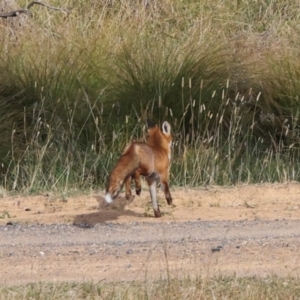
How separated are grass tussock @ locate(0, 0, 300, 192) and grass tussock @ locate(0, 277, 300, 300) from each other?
423cm

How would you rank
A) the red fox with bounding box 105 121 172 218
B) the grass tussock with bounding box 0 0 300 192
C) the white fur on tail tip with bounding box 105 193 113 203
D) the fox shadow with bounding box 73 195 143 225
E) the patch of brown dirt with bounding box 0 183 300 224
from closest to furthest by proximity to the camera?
the white fur on tail tip with bounding box 105 193 113 203, the red fox with bounding box 105 121 172 218, the fox shadow with bounding box 73 195 143 225, the patch of brown dirt with bounding box 0 183 300 224, the grass tussock with bounding box 0 0 300 192

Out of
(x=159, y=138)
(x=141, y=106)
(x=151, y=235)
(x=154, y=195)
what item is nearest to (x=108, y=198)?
(x=151, y=235)

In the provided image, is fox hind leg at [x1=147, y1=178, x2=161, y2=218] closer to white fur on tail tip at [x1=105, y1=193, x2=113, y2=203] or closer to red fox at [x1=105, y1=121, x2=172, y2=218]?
red fox at [x1=105, y1=121, x2=172, y2=218]

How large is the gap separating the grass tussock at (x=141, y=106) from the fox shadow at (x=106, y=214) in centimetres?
116

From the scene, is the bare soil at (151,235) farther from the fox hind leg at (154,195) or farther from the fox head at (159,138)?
the fox head at (159,138)

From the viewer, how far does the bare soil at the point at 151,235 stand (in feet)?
20.1

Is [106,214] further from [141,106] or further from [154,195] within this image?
[141,106]

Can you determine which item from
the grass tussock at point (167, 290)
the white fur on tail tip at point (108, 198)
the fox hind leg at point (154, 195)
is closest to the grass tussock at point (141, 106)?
the fox hind leg at point (154, 195)

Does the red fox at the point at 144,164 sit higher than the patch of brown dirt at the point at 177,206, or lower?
higher

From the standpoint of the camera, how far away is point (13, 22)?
14453 millimetres

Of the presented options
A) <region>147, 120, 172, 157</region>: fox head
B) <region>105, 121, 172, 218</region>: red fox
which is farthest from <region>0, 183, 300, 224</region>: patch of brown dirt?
<region>147, 120, 172, 157</region>: fox head

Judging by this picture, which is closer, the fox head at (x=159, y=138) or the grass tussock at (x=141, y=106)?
the fox head at (x=159, y=138)

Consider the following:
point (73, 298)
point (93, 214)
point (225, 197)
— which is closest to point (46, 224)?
point (93, 214)

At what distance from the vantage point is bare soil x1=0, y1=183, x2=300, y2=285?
6.13m
